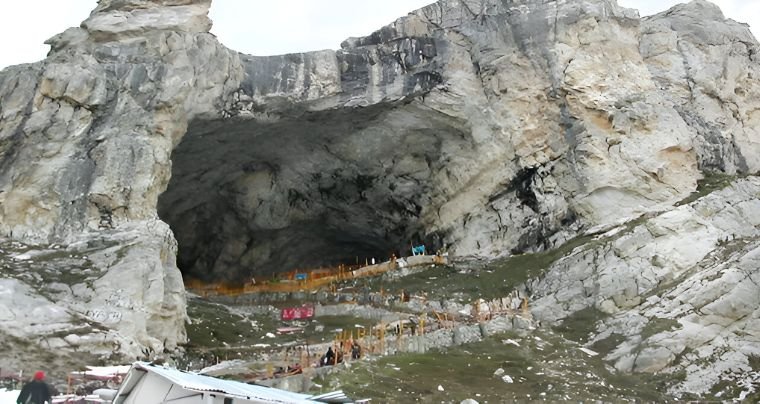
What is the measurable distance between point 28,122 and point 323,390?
66.5 feet

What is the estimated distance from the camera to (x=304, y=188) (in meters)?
47.0

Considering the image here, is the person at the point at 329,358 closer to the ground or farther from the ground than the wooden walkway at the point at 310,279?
farther from the ground

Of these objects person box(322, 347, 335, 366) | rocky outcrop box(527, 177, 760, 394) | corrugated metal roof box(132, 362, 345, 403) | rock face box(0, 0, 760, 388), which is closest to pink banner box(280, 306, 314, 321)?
rock face box(0, 0, 760, 388)

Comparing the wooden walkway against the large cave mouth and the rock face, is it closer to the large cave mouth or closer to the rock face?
the large cave mouth

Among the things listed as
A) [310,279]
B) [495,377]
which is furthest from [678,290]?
[310,279]

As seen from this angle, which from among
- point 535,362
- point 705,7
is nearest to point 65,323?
point 535,362

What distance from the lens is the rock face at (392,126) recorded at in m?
31.6

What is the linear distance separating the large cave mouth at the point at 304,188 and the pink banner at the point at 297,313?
418 inches

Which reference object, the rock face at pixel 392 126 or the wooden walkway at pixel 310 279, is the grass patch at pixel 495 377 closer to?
the rock face at pixel 392 126

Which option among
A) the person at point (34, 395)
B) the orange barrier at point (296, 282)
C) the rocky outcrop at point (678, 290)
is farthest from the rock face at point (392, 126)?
the person at point (34, 395)

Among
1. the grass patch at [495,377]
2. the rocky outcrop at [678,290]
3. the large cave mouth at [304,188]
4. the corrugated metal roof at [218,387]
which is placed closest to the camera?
the corrugated metal roof at [218,387]

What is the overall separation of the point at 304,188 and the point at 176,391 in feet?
116

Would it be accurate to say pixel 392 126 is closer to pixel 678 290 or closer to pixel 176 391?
pixel 678 290

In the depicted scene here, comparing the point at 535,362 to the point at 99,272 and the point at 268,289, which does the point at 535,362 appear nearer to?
the point at 99,272
